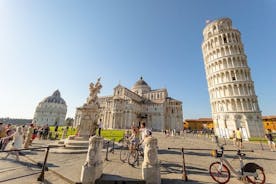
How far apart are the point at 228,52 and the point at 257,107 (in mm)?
18156

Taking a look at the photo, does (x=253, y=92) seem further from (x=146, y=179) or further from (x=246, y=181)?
(x=146, y=179)

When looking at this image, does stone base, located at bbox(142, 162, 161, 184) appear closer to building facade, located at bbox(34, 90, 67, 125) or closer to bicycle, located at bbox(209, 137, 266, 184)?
bicycle, located at bbox(209, 137, 266, 184)

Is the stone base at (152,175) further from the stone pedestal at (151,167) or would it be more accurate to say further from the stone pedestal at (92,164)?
the stone pedestal at (92,164)

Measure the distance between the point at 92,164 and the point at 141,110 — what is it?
84171mm

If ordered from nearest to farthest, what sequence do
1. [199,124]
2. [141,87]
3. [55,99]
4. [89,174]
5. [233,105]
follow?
[89,174]
[233,105]
[199,124]
[141,87]
[55,99]

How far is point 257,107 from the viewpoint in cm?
3591

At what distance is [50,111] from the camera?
455 ft

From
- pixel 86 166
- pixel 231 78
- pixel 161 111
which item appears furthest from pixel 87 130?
pixel 161 111

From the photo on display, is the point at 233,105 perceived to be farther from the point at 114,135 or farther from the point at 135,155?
the point at 135,155

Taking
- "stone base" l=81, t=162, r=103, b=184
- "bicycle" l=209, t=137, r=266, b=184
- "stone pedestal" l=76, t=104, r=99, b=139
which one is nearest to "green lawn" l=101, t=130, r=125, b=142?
"stone pedestal" l=76, t=104, r=99, b=139

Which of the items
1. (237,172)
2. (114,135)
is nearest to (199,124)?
(114,135)

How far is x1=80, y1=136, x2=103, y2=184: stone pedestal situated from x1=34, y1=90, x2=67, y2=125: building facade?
156415 mm

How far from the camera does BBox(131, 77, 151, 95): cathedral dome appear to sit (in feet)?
332

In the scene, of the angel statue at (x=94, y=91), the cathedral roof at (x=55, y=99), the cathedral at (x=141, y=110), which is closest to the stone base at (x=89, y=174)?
the angel statue at (x=94, y=91)
